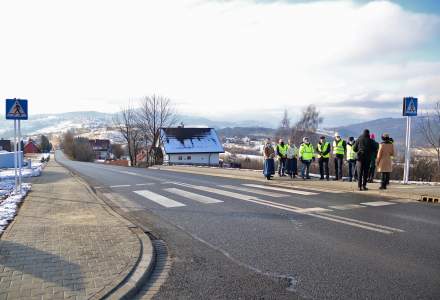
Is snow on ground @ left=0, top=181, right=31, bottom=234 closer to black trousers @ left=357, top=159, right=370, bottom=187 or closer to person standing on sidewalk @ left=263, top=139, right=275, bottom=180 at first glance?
person standing on sidewalk @ left=263, top=139, right=275, bottom=180

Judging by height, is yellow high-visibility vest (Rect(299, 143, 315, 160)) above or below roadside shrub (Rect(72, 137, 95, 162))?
above

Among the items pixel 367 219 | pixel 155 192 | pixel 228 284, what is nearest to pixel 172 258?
pixel 228 284

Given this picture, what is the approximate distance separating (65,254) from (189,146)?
5970 centimetres

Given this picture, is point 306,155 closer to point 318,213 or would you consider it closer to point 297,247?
point 318,213

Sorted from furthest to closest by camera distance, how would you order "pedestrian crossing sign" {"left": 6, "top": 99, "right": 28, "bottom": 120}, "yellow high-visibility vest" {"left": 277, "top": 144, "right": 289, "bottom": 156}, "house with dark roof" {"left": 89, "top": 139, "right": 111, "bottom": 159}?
1. "house with dark roof" {"left": 89, "top": 139, "right": 111, "bottom": 159}
2. "yellow high-visibility vest" {"left": 277, "top": 144, "right": 289, "bottom": 156}
3. "pedestrian crossing sign" {"left": 6, "top": 99, "right": 28, "bottom": 120}

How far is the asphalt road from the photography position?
15.2ft

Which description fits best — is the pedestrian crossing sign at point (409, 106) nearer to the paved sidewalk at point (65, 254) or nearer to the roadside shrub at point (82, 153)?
the paved sidewalk at point (65, 254)

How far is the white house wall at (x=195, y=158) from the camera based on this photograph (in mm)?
63644

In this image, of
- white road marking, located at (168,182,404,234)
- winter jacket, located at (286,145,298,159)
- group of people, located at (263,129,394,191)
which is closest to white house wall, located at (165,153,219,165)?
group of people, located at (263,129,394,191)

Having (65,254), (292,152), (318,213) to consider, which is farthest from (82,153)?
(65,254)

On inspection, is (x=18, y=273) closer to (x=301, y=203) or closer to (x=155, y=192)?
(x=301, y=203)

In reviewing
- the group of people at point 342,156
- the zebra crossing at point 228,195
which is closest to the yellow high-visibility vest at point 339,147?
the group of people at point 342,156

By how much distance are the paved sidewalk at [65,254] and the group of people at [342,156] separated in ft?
27.5

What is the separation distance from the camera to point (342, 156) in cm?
1630
